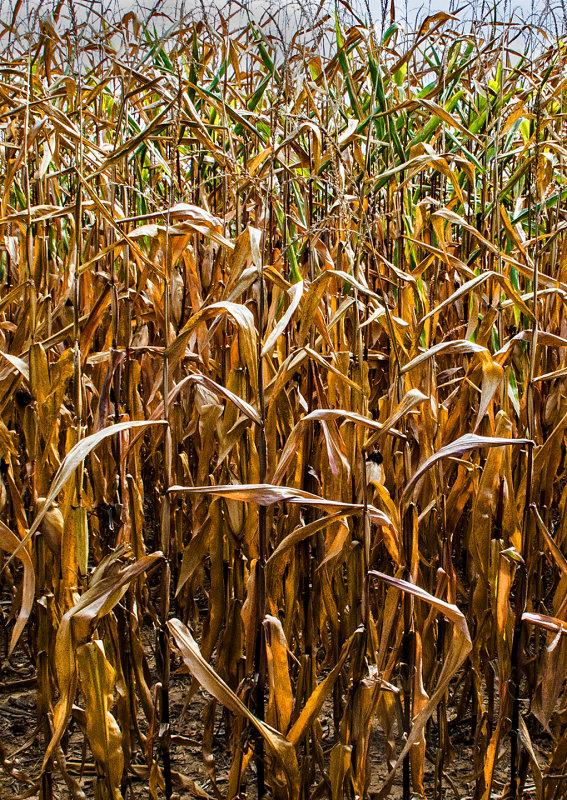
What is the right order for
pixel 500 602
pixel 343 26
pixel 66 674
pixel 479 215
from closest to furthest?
pixel 66 674
pixel 500 602
pixel 479 215
pixel 343 26

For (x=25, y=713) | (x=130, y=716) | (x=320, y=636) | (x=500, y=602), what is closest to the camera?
(x=500, y=602)

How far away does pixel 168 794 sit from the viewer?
1096 mm

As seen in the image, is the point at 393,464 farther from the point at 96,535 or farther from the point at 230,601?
the point at 96,535

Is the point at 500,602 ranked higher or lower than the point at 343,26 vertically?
lower

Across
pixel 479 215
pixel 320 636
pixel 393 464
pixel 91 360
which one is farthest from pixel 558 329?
pixel 91 360

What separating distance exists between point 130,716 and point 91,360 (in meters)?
0.60

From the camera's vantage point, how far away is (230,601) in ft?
4.12

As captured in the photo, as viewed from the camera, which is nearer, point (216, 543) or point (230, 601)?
point (216, 543)

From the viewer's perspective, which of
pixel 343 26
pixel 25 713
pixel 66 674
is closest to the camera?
pixel 66 674

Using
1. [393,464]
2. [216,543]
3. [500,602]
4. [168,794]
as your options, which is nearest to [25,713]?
[168,794]

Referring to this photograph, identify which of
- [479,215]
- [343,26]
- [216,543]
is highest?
[343,26]

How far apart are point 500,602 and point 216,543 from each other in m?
0.41

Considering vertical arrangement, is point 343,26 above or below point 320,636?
above

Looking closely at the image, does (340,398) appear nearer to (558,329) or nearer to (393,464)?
(393,464)
